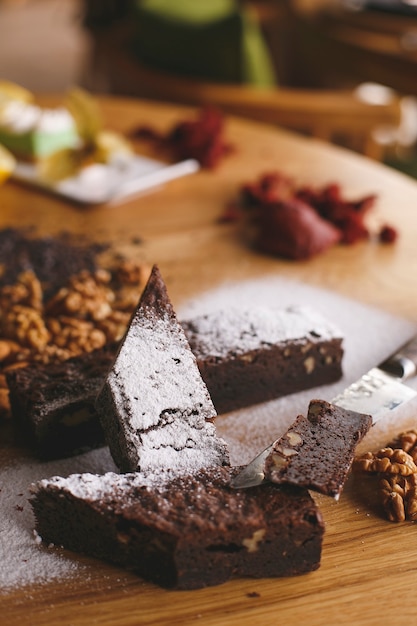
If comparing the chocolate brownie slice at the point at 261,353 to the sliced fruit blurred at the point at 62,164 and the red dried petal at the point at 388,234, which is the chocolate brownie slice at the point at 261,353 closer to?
the red dried petal at the point at 388,234

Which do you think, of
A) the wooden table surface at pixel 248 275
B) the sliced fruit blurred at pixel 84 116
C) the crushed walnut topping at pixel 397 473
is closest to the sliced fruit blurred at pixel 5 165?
the wooden table surface at pixel 248 275

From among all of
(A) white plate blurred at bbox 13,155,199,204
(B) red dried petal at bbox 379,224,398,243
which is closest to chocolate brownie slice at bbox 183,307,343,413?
(B) red dried petal at bbox 379,224,398,243

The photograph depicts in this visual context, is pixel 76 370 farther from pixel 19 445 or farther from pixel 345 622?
pixel 345 622

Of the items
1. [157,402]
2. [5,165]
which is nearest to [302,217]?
[5,165]

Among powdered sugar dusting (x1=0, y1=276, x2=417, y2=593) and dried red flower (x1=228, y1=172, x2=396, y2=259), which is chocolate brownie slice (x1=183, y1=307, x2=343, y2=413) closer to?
powdered sugar dusting (x1=0, y1=276, x2=417, y2=593)

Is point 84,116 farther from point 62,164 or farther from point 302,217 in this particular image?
point 302,217

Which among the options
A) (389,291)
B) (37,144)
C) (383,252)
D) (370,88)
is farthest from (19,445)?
(370,88)
